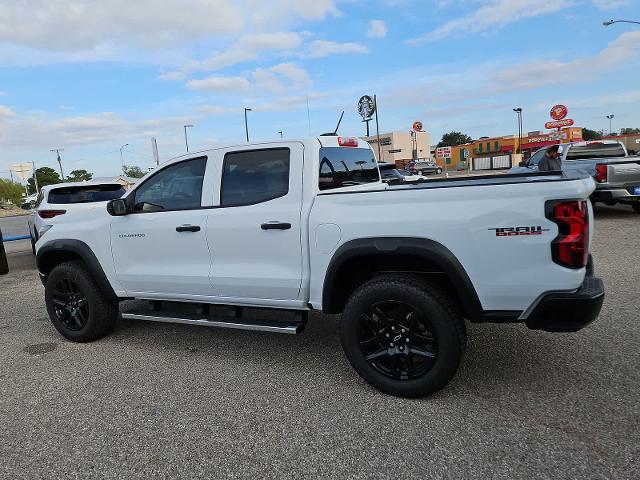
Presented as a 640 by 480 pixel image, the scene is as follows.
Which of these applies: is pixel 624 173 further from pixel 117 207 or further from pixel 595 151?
pixel 117 207

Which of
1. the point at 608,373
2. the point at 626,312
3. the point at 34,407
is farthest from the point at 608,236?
the point at 34,407

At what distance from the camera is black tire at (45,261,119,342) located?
4637 millimetres

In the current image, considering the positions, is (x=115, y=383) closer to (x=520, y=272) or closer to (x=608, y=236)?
(x=520, y=272)

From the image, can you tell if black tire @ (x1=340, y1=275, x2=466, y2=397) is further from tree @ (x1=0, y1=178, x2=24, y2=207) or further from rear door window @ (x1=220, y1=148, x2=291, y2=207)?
tree @ (x1=0, y1=178, x2=24, y2=207)

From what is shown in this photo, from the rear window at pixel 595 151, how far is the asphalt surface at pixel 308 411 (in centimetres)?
848

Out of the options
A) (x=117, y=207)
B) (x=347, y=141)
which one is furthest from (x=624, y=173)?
(x=117, y=207)

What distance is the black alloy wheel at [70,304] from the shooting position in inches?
186

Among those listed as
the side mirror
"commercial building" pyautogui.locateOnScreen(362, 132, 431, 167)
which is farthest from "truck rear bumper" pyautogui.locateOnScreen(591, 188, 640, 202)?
"commercial building" pyautogui.locateOnScreen(362, 132, 431, 167)

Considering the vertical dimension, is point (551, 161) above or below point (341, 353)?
above

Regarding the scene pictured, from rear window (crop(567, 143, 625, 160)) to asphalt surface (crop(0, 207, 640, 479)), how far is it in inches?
334

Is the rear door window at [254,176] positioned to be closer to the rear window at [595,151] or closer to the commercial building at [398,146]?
the rear window at [595,151]

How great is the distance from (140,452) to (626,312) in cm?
444

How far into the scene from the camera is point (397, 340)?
3.29 m

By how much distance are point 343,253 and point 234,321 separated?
3.93 feet
